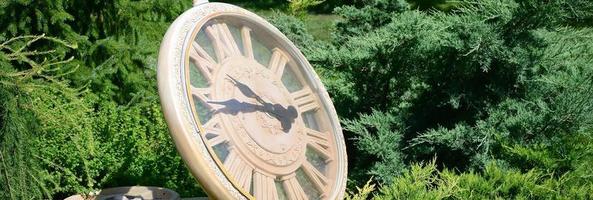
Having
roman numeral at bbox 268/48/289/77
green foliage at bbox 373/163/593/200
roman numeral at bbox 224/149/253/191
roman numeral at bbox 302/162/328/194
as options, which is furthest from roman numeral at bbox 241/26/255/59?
green foliage at bbox 373/163/593/200

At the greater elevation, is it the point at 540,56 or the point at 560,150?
the point at 540,56

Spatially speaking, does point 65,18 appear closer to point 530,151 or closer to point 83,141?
point 83,141

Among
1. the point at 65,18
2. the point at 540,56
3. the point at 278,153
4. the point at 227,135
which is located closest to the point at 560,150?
the point at 540,56

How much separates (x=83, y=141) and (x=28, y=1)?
1024 mm

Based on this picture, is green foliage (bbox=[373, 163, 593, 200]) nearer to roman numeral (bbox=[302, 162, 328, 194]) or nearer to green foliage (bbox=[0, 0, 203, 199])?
roman numeral (bbox=[302, 162, 328, 194])

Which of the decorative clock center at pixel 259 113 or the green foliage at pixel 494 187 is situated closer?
the decorative clock center at pixel 259 113

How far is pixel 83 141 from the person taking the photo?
5125mm

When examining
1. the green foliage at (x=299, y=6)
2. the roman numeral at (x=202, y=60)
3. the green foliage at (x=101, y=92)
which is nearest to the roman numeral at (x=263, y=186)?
the roman numeral at (x=202, y=60)

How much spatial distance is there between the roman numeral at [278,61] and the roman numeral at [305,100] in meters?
0.14

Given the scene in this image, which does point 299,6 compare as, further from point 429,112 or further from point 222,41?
point 222,41

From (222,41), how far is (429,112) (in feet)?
5.23

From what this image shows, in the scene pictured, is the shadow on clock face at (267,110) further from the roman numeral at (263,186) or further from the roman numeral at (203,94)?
the roman numeral at (263,186)

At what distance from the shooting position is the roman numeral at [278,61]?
168 inches

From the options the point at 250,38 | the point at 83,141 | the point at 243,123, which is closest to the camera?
the point at 243,123
